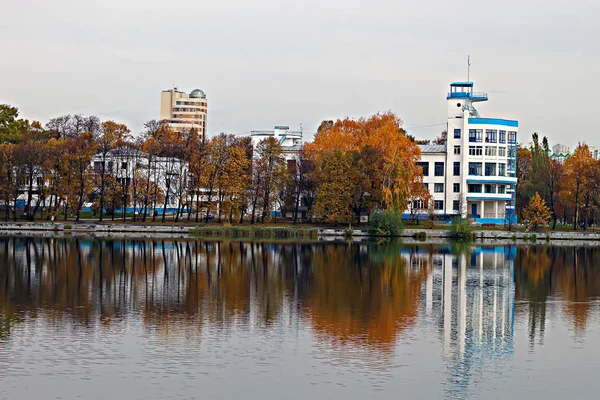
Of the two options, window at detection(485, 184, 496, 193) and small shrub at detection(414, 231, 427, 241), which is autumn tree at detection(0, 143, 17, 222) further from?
window at detection(485, 184, 496, 193)

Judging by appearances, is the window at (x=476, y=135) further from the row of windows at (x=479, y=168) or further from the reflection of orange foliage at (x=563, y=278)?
the reflection of orange foliage at (x=563, y=278)

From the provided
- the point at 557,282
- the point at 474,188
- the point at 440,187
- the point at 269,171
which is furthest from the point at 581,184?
the point at 557,282

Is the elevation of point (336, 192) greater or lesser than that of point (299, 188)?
lesser

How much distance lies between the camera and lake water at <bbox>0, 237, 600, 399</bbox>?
71.5ft

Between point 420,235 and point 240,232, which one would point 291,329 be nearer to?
point 240,232

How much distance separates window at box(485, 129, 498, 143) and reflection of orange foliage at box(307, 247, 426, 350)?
43.8 metres

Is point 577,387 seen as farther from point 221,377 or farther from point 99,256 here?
point 99,256

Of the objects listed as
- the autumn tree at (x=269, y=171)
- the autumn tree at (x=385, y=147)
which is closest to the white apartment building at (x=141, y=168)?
the autumn tree at (x=269, y=171)

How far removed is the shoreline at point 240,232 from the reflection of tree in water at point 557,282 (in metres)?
13.0

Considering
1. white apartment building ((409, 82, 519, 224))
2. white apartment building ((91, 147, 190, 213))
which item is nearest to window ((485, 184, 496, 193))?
white apartment building ((409, 82, 519, 224))

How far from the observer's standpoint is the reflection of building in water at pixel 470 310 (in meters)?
24.9

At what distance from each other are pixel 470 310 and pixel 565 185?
62.4 meters

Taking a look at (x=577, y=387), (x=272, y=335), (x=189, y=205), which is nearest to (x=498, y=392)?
(x=577, y=387)

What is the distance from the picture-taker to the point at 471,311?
1374 inches
